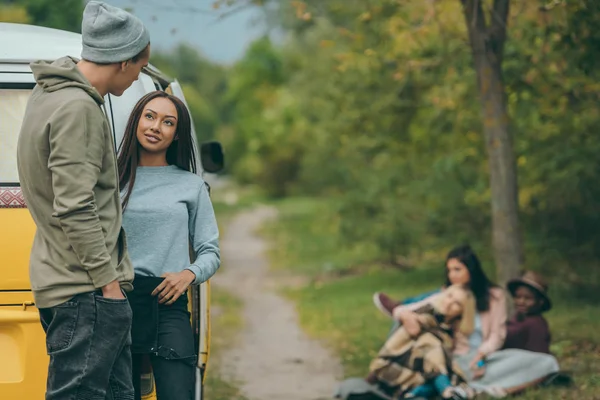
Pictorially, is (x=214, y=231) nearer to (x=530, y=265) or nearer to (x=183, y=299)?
(x=183, y=299)

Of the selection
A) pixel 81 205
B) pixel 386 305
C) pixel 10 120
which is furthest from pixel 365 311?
pixel 81 205

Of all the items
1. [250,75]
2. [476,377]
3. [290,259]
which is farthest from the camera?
[250,75]

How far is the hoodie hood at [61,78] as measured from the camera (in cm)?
373

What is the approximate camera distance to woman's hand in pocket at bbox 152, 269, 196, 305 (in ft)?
14.0

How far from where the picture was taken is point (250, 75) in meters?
77.8

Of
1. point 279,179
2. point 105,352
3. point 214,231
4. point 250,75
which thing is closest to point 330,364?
point 214,231

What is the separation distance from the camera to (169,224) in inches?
173

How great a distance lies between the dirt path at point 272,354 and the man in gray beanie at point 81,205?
13.9ft

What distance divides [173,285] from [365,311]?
944 centimetres

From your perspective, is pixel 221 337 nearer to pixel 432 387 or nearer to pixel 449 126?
pixel 449 126

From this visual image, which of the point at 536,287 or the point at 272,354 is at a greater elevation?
the point at 536,287

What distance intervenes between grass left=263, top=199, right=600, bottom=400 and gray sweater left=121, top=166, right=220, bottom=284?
3628mm

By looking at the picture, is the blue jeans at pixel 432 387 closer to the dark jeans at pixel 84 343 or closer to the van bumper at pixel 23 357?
the van bumper at pixel 23 357

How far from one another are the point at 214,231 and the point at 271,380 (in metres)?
4.50
